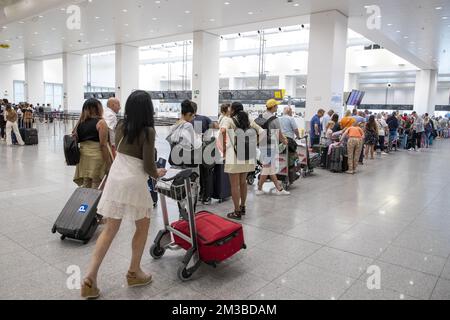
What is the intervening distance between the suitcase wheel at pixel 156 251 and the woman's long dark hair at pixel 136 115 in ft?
3.99

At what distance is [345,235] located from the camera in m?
4.12

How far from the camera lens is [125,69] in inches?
870

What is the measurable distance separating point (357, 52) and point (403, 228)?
79.6 feet

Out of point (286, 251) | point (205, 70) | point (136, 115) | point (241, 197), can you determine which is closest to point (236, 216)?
point (241, 197)

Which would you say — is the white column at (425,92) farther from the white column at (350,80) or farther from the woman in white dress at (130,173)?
the woman in white dress at (130,173)

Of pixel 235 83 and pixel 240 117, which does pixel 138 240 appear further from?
pixel 235 83

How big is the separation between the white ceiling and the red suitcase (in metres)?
10.9

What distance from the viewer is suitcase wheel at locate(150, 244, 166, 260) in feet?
10.8

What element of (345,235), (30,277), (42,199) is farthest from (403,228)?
(42,199)

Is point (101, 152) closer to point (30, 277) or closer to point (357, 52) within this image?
point (30, 277)

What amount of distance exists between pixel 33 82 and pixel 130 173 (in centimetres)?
3314

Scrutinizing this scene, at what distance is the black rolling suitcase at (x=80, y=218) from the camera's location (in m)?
3.58

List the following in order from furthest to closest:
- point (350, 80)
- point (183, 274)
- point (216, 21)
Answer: point (350, 80) < point (216, 21) < point (183, 274)

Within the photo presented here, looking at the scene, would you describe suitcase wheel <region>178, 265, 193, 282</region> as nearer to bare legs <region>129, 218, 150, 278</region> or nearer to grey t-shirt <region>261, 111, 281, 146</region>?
bare legs <region>129, 218, 150, 278</region>
